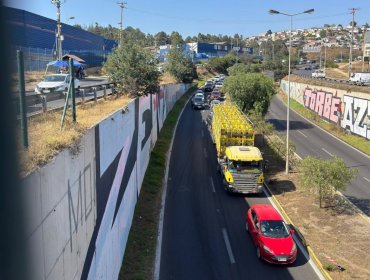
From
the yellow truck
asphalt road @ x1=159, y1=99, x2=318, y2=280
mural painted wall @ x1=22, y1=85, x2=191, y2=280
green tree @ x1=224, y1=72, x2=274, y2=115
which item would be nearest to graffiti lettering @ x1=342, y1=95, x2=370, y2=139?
green tree @ x1=224, y1=72, x2=274, y2=115

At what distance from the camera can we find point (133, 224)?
1819cm

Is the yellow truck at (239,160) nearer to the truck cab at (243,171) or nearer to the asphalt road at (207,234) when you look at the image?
the truck cab at (243,171)

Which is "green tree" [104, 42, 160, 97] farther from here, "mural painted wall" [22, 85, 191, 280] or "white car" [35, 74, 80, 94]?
"mural painted wall" [22, 85, 191, 280]

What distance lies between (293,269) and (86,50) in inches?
2311

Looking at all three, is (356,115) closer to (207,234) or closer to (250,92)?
(250,92)

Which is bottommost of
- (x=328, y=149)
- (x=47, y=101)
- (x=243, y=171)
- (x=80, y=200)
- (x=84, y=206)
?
(x=328, y=149)

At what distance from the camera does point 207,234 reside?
18688mm

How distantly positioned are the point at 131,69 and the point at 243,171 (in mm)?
9327

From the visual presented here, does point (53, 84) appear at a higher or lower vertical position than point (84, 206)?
higher

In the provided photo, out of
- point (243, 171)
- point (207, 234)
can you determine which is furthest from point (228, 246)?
point (243, 171)

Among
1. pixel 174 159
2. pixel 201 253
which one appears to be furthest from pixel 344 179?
pixel 174 159

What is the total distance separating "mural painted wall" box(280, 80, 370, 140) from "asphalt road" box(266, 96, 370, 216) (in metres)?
2.49

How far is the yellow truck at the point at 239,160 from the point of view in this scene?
23594mm

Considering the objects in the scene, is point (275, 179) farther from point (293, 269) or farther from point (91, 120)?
point (91, 120)
